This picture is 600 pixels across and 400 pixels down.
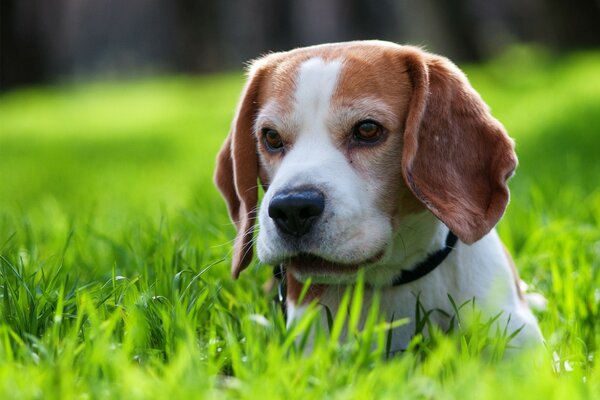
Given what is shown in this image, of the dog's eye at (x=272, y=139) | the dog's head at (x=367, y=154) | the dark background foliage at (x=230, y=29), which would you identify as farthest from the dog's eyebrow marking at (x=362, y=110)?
the dark background foliage at (x=230, y=29)

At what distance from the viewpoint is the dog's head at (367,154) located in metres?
3.43

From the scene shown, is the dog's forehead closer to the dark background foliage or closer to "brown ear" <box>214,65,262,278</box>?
"brown ear" <box>214,65,262,278</box>

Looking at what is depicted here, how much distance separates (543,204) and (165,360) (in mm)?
3473

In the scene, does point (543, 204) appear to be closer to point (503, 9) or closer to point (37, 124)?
point (37, 124)

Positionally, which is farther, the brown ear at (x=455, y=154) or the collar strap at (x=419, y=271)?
the collar strap at (x=419, y=271)

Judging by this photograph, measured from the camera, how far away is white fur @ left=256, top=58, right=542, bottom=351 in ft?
11.3

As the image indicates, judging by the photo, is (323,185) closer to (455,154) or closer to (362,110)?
(362,110)

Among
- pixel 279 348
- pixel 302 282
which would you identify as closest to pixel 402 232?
pixel 302 282

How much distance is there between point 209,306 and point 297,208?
0.59 m

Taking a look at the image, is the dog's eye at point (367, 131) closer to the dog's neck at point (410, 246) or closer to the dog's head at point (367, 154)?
the dog's head at point (367, 154)

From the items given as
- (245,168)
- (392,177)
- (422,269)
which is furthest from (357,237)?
(245,168)

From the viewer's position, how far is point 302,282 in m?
3.79

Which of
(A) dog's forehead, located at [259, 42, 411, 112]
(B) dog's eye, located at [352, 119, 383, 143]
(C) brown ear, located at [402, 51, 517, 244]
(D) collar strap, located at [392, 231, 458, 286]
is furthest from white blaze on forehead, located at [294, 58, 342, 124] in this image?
(D) collar strap, located at [392, 231, 458, 286]

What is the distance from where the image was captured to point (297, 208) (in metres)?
3.35
